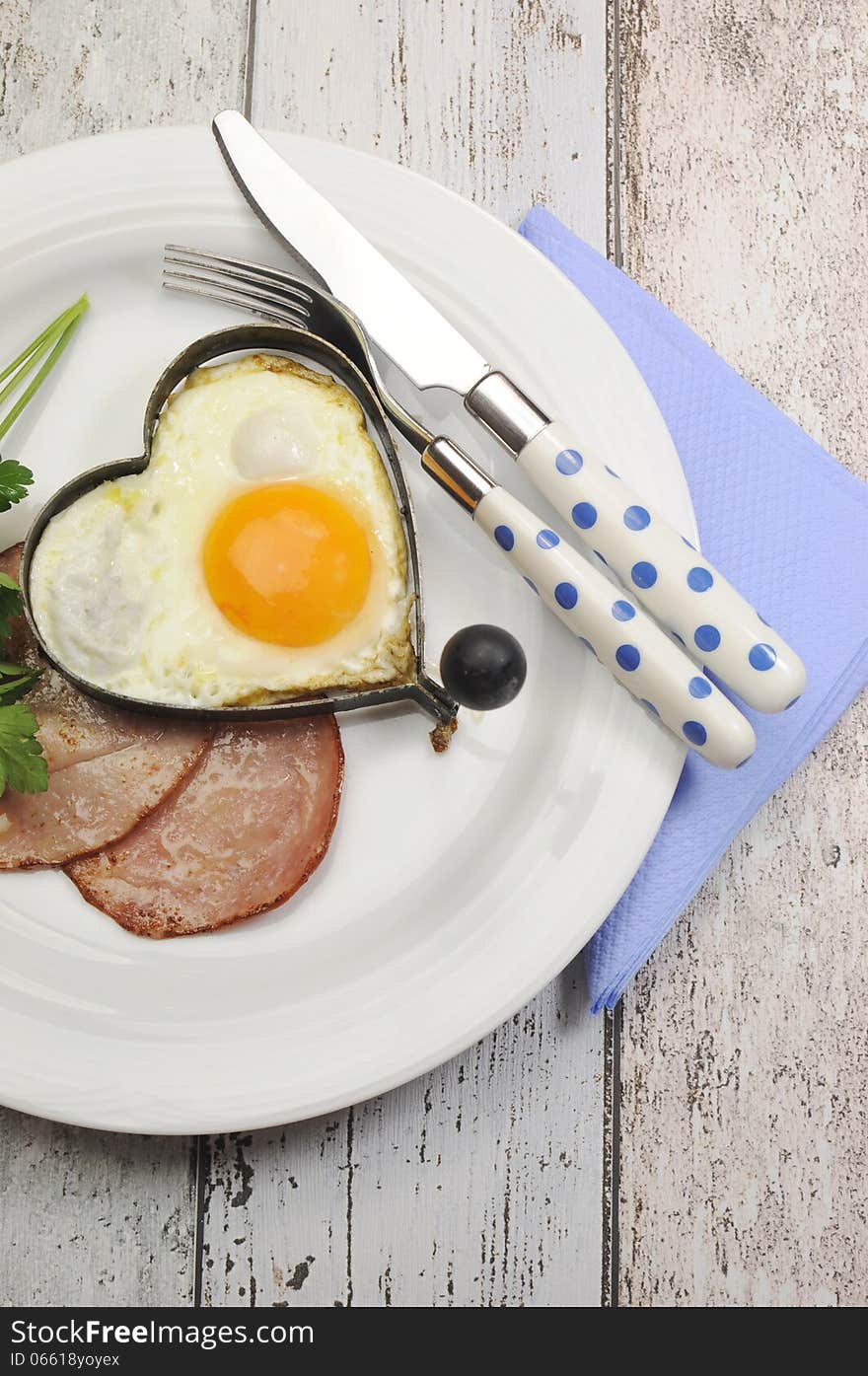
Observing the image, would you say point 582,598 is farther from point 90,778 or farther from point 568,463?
point 90,778

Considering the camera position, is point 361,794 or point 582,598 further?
point 361,794

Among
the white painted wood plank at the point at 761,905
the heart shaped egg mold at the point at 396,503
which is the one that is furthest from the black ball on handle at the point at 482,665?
the white painted wood plank at the point at 761,905

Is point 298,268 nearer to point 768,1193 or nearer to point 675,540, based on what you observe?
point 675,540

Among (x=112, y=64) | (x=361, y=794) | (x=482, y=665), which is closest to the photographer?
Result: (x=482, y=665)

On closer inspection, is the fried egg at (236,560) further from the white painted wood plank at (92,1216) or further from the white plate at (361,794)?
the white painted wood plank at (92,1216)

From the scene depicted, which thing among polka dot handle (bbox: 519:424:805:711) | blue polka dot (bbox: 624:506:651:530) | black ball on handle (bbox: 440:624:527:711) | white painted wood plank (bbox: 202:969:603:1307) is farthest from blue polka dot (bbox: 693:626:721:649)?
white painted wood plank (bbox: 202:969:603:1307)

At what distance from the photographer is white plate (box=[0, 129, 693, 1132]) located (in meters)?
1.58

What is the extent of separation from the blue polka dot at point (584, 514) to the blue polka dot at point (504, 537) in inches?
3.9

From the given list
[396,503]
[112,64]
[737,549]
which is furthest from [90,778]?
[112,64]

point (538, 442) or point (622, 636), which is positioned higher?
point (538, 442)

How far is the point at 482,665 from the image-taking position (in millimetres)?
1353

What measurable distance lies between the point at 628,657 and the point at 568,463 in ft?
0.99

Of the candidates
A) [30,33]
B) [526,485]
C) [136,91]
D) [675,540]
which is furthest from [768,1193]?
[30,33]

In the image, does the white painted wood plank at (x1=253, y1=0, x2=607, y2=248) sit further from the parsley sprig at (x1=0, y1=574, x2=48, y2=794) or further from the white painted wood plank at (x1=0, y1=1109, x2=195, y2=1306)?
the white painted wood plank at (x1=0, y1=1109, x2=195, y2=1306)
